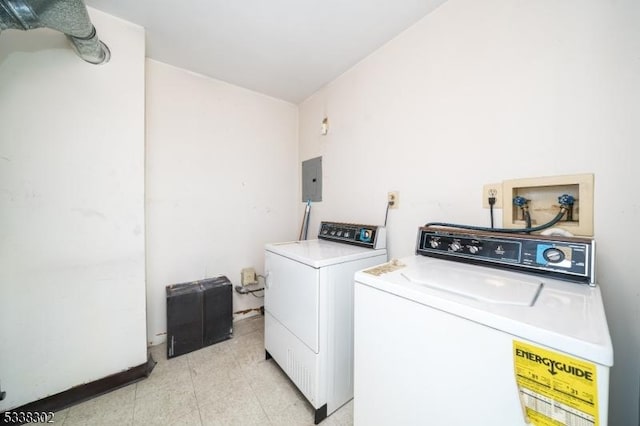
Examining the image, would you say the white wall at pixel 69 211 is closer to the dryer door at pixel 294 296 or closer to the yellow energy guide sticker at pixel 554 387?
the dryer door at pixel 294 296

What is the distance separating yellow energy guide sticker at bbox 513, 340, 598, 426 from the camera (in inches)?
17.9

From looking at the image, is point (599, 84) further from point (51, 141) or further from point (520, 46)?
point (51, 141)

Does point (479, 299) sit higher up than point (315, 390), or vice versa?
point (479, 299)

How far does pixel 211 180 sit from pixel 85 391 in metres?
1.64

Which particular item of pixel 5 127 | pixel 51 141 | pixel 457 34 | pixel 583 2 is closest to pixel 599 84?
pixel 583 2

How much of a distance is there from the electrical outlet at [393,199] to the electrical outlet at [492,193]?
1.68ft

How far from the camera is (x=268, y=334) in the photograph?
170cm

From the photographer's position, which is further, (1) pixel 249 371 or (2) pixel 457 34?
(1) pixel 249 371

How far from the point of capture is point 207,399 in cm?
138

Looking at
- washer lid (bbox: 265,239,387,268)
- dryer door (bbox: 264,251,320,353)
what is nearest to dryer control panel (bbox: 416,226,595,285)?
washer lid (bbox: 265,239,387,268)

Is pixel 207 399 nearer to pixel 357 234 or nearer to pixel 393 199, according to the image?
pixel 357 234

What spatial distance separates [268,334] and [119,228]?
1.25 m

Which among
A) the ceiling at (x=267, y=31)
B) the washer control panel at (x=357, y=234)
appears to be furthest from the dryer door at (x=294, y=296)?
the ceiling at (x=267, y=31)

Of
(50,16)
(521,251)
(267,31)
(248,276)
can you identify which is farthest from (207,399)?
(267,31)
